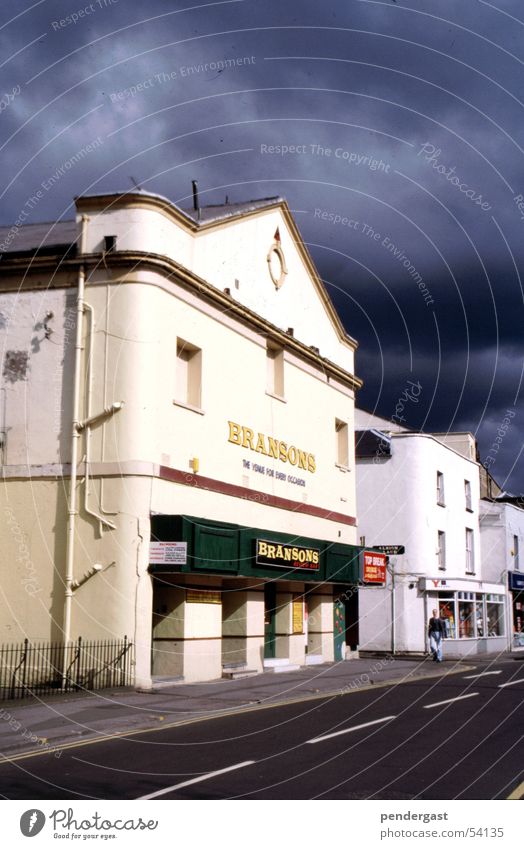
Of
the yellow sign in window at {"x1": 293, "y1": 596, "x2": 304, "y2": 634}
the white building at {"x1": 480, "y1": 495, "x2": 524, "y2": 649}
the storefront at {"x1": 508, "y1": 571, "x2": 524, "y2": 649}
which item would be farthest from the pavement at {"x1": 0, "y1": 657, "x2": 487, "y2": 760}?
the storefront at {"x1": 508, "y1": 571, "x2": 524, "y2": 649}

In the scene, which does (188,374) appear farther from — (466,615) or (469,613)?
(469,613)

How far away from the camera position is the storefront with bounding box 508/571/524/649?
55.4 metres

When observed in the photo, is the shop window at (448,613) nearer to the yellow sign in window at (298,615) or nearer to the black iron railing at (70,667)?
the yellow sign in window at (298,615)

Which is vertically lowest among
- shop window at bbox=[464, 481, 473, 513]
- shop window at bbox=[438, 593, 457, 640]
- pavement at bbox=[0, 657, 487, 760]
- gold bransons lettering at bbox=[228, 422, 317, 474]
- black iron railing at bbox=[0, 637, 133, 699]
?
pavement at bbox=[0, 657, 487, 760]

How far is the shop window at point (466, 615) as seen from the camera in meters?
46.8

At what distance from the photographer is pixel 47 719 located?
16.9m

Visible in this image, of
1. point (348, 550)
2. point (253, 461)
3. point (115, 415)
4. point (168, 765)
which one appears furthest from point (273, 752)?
point (348, 550)

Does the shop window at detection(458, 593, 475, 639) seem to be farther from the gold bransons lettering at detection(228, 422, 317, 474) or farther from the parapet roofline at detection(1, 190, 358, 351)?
the gold bransons lettering at detection(228, 422, 317, 474)

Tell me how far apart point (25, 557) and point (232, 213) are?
38.9 feet

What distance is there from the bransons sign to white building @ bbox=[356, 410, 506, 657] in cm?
1258

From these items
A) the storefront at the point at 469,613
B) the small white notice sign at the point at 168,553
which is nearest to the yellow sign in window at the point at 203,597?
the small white notice sign at the point at 168,553

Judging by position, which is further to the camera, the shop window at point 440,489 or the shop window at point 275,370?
the shop window at point 440,489

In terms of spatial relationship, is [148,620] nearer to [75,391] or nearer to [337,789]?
[75,391]

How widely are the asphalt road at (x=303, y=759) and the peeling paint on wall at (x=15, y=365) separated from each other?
1059 centimetres
